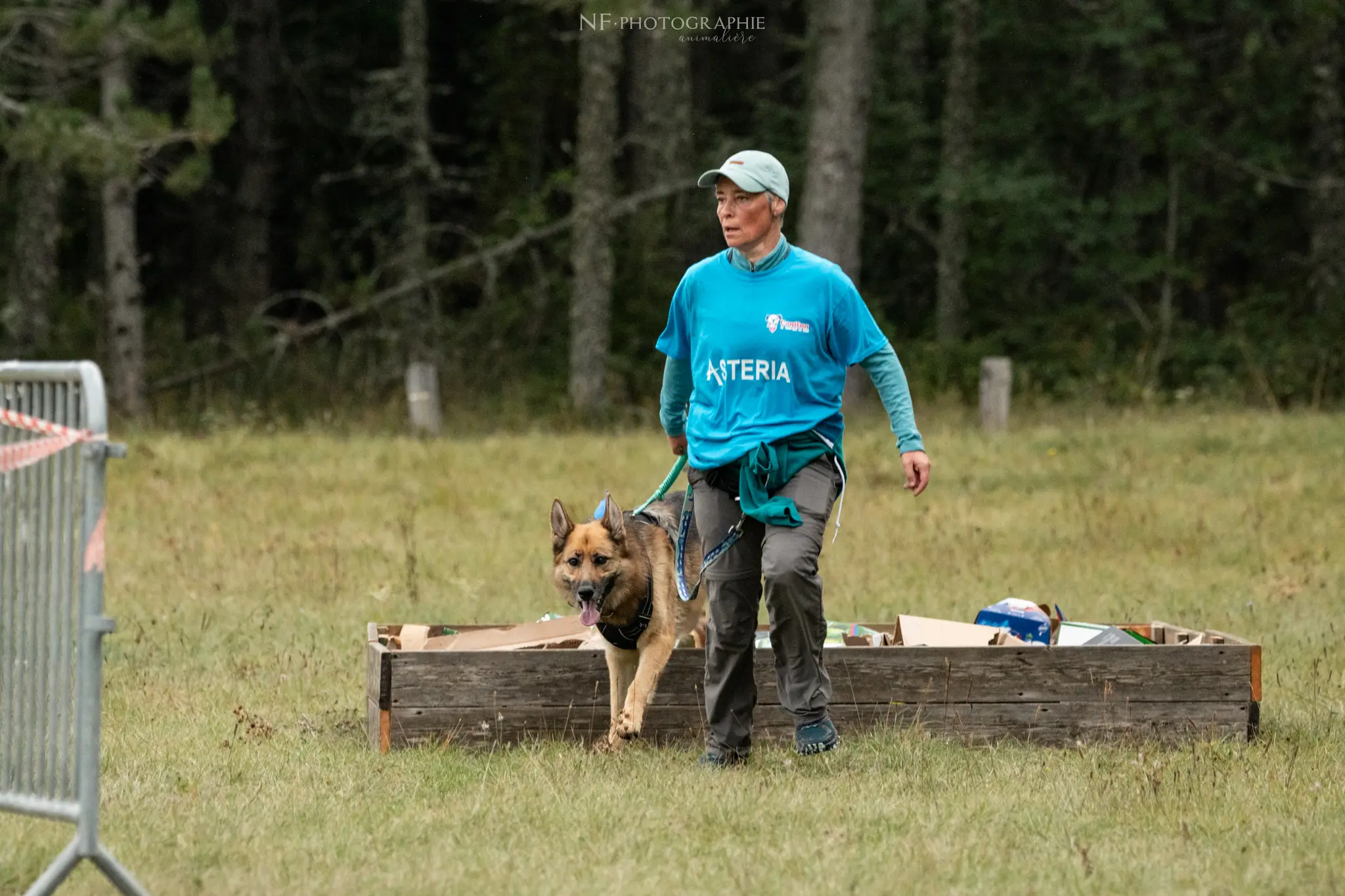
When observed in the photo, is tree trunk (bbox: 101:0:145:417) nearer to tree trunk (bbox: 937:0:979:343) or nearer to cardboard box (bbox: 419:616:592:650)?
cardboard box (bbox: 419:616:592:650)

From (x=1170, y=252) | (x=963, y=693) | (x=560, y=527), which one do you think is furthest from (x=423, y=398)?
(x=1170, y=252)

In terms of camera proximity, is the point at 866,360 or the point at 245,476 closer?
the point at 866,360

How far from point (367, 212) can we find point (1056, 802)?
2623 centimetres

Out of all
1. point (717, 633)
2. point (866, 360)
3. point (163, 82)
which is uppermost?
point (163, 82)

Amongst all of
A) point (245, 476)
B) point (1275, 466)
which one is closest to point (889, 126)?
point (1275, 466)

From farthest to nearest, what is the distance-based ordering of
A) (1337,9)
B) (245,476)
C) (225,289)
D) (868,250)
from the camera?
1. (868,250)
2. (225,289)
3. (1337,9)
4. (245,476)

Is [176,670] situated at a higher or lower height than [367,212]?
lower

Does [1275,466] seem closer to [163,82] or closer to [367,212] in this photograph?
[367,212]

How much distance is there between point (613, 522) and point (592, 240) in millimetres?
15637

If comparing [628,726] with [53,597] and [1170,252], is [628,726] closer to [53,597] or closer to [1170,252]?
[53,597]

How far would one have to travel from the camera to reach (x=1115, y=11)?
28141mm

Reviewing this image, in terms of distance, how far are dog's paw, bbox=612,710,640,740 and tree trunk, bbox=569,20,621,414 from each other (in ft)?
50.0

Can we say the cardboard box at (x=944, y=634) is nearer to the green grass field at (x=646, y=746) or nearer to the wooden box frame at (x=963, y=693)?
the wooden box frame at (x=963, y=693)

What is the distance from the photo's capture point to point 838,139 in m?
21.1
